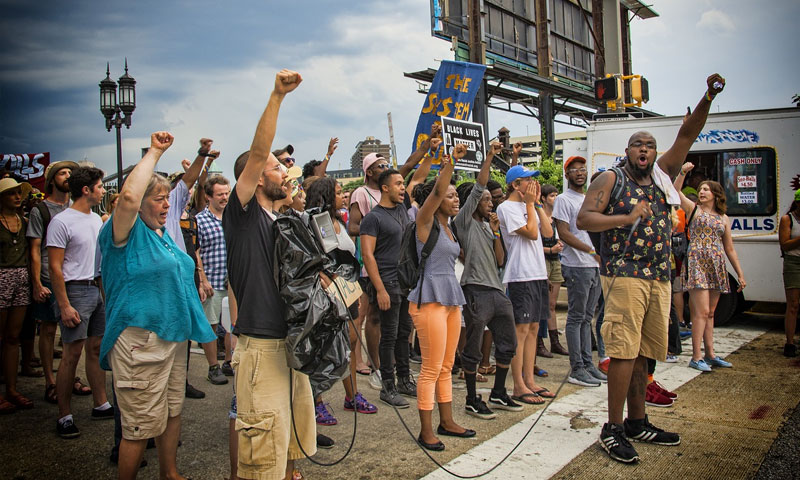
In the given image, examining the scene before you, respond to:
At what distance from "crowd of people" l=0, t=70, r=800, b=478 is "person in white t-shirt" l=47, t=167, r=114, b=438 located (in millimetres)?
14

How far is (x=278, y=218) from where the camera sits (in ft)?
10.2

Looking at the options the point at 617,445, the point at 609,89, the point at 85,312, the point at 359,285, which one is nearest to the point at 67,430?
the point at 85,312

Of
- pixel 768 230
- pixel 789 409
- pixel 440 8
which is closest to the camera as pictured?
pixel 789 409

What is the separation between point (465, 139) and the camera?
27.9ft

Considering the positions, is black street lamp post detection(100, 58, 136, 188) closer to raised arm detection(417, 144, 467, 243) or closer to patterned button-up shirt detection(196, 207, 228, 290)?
patterned button-up shirt detection(196, 207, 228, 290)

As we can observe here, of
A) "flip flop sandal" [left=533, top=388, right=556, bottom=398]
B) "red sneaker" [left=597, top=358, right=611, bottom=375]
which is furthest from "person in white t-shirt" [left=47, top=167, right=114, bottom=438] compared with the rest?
"red sneaker" [left=597, top=358, right=611, bottom=375]

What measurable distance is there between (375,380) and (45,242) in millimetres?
3164

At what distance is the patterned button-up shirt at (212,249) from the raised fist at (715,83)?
435cm

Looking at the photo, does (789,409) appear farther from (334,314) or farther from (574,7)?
(574,7)

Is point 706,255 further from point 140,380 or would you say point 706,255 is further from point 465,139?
point 140,380

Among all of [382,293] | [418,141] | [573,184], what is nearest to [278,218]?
[382,293]

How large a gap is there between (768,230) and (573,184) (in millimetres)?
4396

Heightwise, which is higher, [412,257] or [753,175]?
[753,175]

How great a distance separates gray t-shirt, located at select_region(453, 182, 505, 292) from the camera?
513 centimetres
